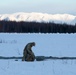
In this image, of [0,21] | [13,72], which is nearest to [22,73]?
[13,72]

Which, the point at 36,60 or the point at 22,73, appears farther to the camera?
the point at 36,60

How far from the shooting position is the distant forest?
6462 cm

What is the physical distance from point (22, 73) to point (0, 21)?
217ft

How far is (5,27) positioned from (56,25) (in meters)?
10.4

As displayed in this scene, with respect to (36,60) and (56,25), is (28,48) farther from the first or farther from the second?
(56,25)

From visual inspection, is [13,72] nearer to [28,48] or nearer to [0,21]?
[28,48]

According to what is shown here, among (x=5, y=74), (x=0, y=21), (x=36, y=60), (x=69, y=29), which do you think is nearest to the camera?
(x=5, y=74)

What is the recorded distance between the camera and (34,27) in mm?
67188

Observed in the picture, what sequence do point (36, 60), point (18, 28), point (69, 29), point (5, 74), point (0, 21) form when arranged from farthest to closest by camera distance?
1. point (0, 21)
2. point (18, 28)
3. point (69, 29)
4. point (36, 60)
5. point (5, 74)

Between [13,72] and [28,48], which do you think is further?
[28,48]

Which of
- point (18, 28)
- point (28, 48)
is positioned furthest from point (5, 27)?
point (28, 48)

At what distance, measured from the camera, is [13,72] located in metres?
9.95

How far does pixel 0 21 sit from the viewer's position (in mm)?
75375

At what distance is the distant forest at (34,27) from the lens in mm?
64625
